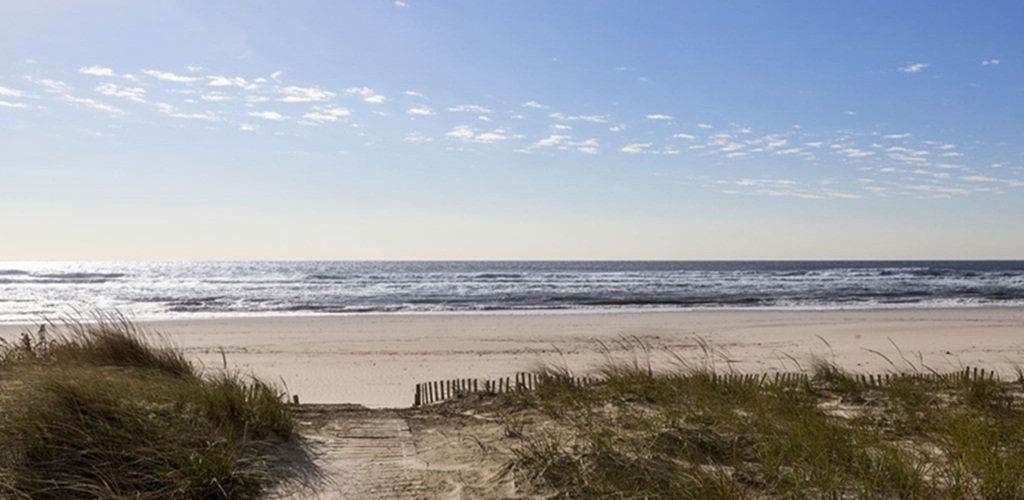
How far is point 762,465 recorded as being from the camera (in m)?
5.15

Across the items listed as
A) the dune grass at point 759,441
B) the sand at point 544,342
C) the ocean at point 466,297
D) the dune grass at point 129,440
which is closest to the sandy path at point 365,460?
the dune grass at point 129,440

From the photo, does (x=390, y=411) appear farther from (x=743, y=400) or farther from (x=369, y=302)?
(x=369, y=302)

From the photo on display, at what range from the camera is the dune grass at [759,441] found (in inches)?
180

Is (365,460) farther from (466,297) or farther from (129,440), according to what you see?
(466,297)

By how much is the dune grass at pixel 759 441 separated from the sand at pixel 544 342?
292 cm

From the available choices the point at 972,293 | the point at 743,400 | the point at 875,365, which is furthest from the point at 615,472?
the point at 972,293

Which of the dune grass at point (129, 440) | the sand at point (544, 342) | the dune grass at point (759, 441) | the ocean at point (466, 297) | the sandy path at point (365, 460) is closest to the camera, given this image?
the dune grass at point (759, 441)

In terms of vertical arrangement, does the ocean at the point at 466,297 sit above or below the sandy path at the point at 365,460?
below

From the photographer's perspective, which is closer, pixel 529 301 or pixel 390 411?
pixel 390 411

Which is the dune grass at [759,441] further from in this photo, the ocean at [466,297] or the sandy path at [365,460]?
the ocean at [466,297]

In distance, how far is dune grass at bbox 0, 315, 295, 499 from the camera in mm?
4695

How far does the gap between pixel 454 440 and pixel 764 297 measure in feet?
129

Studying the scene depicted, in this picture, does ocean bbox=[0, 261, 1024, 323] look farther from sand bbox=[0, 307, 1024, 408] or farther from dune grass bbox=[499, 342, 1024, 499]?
dune grass bbox=[499, 342, 1024, 499]

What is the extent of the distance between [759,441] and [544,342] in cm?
1641
